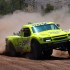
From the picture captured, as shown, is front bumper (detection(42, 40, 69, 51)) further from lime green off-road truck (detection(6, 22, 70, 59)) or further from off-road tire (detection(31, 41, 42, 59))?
off-road tire (detection(31, 41, 42, 59))

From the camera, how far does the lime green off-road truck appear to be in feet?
62.8

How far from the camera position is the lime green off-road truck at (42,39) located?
19.2 m

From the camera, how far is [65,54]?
2203cm

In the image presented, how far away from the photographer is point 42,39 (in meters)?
A: 19.1

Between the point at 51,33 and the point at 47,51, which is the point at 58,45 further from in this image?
the point at 47,51

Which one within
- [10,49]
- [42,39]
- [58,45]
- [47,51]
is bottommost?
[10,49]

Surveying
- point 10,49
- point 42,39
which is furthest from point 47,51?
point 10,49

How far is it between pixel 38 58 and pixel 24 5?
186 ft

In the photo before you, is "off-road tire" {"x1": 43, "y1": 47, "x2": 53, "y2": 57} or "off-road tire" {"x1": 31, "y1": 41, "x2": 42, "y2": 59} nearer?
"off-road tire" {"x1": 31, "y1": 41, "x2": 42, "y2": 59}

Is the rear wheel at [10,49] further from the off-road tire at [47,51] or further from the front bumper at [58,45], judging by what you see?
the front bumper at [58,45]

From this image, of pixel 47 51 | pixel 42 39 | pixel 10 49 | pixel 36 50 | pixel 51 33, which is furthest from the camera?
pixel 10 49

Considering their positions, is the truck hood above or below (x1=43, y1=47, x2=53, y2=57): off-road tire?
above

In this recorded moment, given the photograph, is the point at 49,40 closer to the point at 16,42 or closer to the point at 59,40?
the point at 59,40

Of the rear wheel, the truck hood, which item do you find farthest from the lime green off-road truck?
the rear wheel
